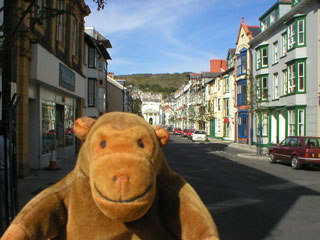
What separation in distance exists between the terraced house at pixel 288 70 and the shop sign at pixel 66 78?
1235 cm

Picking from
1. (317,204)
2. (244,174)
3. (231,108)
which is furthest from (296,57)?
(231,108)

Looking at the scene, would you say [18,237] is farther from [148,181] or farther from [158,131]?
[158,131]

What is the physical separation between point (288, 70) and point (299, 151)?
34.7ft

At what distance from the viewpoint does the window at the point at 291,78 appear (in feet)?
72.8

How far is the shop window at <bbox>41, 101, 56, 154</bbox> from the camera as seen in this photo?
13272mm

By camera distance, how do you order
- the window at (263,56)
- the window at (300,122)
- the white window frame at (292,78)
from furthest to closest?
1. the window at (263,56)
2. the white window frame at (292,78)
3. the window at (300,122)

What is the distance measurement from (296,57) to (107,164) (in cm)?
2225

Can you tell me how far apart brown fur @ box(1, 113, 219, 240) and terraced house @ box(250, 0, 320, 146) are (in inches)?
769

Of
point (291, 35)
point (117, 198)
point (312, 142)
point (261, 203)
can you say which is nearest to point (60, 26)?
point (261, 203)

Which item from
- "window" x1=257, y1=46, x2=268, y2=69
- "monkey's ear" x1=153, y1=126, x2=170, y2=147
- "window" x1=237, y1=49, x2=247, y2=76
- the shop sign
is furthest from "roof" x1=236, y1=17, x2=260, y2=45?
"monkey's ear" x1=153, y1=126, x2=170, y2=147

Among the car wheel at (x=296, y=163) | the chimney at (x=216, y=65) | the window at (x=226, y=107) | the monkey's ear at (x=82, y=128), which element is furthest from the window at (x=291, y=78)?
the chimney at (x=216, y=65)

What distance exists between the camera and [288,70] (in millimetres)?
22953

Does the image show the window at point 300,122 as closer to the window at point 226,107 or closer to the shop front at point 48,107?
the shop front at point 48,107

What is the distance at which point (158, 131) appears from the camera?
7.14 ft
